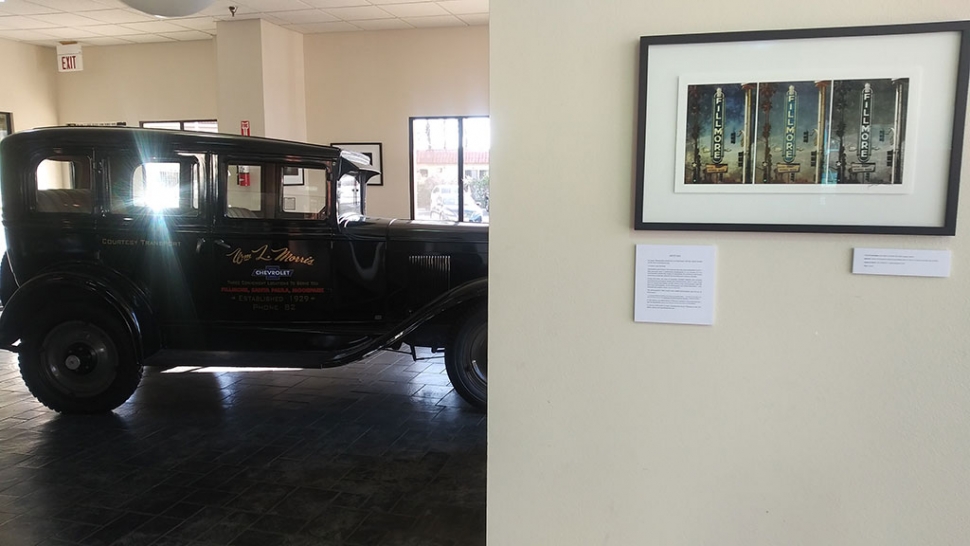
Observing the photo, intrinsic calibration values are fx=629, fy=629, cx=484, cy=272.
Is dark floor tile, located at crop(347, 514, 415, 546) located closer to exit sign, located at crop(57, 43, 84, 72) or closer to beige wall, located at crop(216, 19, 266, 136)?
beige wall, located at crop(216, 19, 266, 136)

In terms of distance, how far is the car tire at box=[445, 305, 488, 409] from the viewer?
13.3 feet

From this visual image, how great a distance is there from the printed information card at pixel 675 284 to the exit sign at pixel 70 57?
919cm

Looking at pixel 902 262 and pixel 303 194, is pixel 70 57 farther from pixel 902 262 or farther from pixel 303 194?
pixel 902 262

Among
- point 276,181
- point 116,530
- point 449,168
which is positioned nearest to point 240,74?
point 449,168

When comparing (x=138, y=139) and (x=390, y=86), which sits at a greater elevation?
(x=390, y=86)

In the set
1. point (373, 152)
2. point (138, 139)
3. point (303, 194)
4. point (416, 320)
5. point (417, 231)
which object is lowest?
point (416, 320)

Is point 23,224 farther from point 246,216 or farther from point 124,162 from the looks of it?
point 246,216

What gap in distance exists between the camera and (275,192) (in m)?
4.16

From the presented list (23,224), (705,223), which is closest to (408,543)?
(705,223)

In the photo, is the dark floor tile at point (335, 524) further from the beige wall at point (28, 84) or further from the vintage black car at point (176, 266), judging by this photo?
the beige wall at point (28, 84)

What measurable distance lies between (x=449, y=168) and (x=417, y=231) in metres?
3.93

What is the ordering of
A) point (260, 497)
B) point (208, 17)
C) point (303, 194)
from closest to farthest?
point (260, 497)
point (303, 194)
point (208, 17)

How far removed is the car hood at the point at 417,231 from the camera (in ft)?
14.2

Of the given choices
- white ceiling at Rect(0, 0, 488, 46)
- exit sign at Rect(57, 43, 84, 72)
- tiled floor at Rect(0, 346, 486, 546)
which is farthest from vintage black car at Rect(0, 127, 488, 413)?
exit sign at Rect(57, 43, 84, 72)
